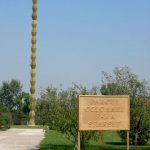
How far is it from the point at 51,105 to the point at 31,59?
169 ft

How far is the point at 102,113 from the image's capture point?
15125mm

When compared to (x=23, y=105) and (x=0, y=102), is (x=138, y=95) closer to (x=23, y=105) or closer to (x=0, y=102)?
(x=23, y=105)

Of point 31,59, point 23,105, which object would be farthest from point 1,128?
point 23,105

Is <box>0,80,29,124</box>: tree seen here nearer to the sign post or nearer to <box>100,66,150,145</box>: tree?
<box>100,66,150,145</box>: tree

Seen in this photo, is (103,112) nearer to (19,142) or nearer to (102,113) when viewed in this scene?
(102,113)

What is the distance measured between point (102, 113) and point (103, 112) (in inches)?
1.6

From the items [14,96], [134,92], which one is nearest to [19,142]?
[134,92]

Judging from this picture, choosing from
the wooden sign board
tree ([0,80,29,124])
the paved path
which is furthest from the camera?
tree ([0,80,29,124])

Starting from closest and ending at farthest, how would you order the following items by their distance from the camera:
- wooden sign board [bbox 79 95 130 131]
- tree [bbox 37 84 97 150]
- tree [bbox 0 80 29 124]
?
wooden sign board [bbox 79 95 130 131] < tree [bbox 37 84 97 150] < tree [bbox 0 80 29 124]

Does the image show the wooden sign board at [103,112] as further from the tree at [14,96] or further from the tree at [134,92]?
the tree at [14,96]

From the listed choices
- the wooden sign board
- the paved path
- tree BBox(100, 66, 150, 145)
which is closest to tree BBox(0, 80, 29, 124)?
the paved path

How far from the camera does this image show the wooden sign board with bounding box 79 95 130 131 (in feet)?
49.4

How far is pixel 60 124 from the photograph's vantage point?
20078 mm

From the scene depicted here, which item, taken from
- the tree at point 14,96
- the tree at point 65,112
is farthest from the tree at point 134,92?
the tree at point 14,96
